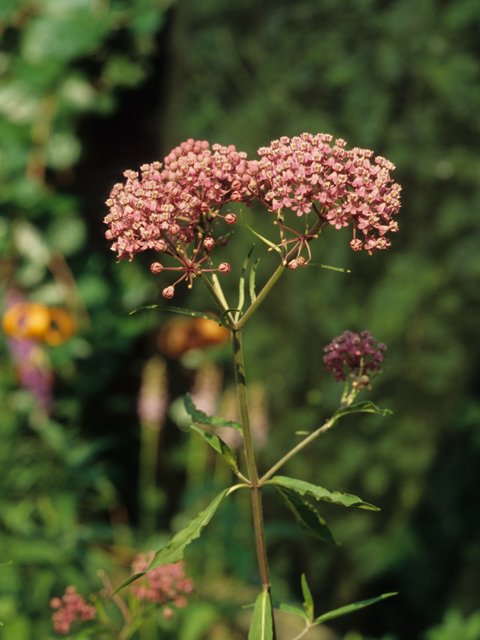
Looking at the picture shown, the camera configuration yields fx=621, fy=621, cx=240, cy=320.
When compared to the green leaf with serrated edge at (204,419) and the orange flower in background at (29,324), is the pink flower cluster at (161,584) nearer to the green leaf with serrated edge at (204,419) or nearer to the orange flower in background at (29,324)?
the green leaf with serrated edge at (204,419)

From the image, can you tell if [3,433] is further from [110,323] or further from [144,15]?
[144,15]

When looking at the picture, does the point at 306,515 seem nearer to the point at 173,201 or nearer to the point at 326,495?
the point at 326,495

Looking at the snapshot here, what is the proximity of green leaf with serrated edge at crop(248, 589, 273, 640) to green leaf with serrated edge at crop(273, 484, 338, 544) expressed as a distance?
0.08 metres

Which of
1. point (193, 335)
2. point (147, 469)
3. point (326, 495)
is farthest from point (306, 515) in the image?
point (147, 469)

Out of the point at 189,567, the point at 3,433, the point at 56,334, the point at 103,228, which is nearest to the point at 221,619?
the point at 189,567

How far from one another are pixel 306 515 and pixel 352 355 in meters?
0.20

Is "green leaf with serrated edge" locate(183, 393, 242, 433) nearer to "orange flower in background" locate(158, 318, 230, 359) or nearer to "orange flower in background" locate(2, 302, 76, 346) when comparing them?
"orange flower in background" locate(158, 318, 230, 359)

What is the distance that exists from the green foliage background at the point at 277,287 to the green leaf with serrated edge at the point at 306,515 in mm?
961

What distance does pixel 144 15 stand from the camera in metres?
2.60

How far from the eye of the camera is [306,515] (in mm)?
685

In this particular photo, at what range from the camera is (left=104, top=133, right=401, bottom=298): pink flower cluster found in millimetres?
626

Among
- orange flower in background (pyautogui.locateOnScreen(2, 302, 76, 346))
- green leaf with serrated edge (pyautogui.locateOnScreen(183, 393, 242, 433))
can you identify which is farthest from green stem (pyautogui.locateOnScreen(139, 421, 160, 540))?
green leaf with serrated edge (pyautogui.locateOnScreen(183, 393, 242, 433))

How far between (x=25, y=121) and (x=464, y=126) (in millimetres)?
1766

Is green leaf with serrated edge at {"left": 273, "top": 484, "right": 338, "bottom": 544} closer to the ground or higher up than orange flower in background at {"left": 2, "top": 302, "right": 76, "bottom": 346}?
higher up
